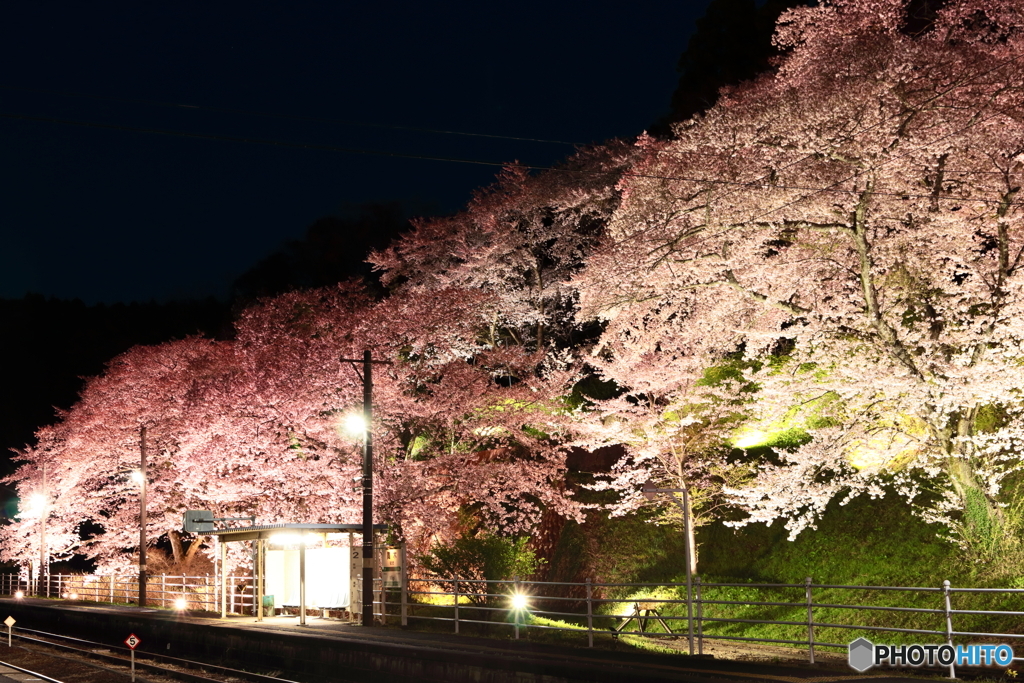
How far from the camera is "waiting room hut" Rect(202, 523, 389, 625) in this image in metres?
25.1

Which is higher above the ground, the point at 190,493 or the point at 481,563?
the point at 190,493

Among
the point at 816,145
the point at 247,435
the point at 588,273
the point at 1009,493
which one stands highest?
the point at 816,145

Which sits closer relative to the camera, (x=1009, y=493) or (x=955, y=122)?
(x=955, y=122)

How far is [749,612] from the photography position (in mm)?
22750

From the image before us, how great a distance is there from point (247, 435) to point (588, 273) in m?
13.8

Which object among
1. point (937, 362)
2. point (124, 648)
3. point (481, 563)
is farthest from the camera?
point (124, 648)

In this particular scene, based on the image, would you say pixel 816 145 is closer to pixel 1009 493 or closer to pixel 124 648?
pixel 1009 493

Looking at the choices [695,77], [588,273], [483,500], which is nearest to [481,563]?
[483,500]

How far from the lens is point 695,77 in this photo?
42531mm

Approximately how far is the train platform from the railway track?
1.71 feet

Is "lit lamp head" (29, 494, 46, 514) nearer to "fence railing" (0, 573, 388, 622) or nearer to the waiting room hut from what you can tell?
"fence railing" (0, 573, 388, 622)

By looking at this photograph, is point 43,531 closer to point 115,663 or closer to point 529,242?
point 115,663

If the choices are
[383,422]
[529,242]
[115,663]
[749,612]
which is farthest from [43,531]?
[749,612]

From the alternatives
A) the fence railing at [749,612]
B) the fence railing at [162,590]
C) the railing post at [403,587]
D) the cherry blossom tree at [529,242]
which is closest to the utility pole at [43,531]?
the fence railing at [162,590]
